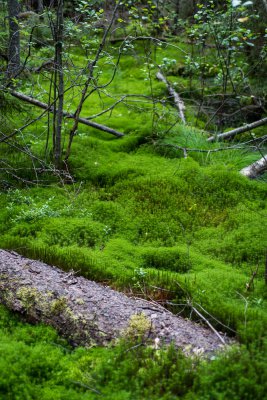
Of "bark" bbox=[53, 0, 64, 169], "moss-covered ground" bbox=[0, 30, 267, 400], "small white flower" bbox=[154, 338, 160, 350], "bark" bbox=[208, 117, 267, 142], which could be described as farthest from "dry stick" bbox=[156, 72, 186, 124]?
"small white flower" bbox=[154, 338, 160, 350]

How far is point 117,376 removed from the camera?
105 inches

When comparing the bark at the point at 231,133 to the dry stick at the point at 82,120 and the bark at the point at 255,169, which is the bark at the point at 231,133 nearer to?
the bark at the point at 255,169

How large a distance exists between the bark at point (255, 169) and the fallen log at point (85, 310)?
3.18 meters

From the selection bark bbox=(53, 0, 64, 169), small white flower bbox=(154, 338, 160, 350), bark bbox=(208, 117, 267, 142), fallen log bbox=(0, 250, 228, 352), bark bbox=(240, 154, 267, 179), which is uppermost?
bark bbox=(53, 0, 64, 169)

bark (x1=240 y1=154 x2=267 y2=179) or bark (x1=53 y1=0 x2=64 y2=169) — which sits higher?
bark (x1=53 y1=0 x2=64 y2=169)

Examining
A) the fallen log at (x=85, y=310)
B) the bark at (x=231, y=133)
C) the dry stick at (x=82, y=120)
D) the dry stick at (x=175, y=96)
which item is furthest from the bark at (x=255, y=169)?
the fallen log at (x=85, y=310)

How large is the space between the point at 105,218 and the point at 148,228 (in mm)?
622

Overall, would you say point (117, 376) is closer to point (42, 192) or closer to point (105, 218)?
point (105, 218)

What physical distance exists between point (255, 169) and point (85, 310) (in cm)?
390

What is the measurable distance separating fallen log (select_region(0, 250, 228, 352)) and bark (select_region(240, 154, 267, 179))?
318cm

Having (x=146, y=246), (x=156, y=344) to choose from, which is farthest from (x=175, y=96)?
(x=156, y=344)

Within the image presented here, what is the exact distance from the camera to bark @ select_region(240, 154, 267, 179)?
5980 millimetres

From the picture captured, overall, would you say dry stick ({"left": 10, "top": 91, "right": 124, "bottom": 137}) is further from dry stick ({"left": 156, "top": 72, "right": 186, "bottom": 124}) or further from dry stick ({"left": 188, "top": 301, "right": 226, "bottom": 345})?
dry stick ({"left": 188, "top": 301, "right": 226, "bottom": 345})

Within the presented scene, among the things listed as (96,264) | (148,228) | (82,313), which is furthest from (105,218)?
(82,313)
